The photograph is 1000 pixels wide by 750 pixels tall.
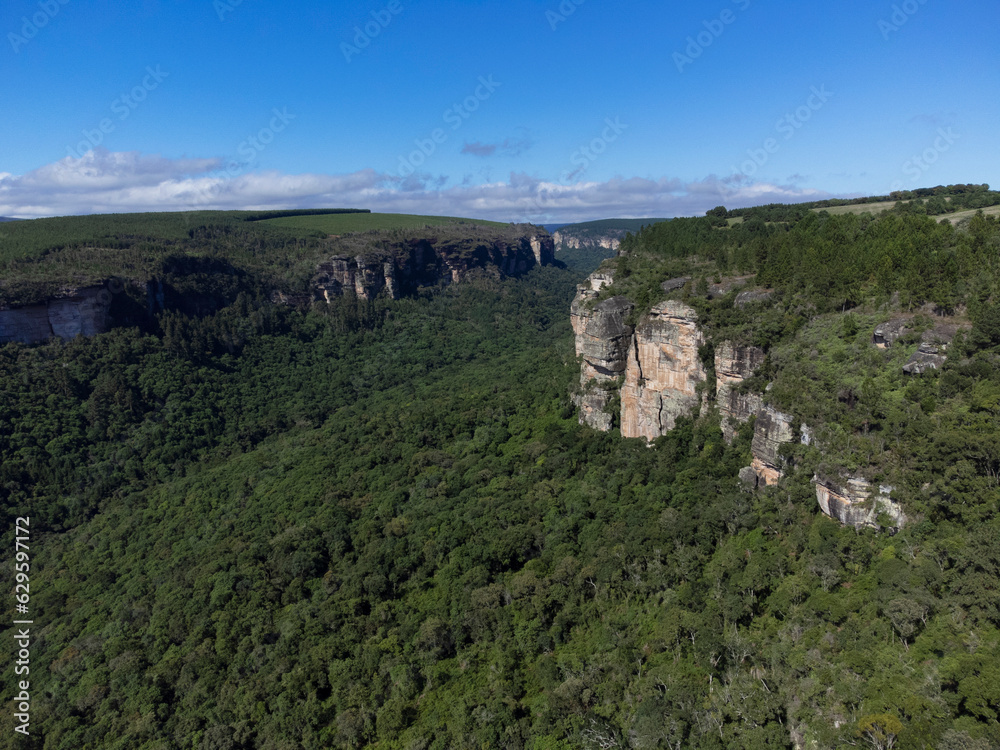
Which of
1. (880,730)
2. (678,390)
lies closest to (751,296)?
(678,390)

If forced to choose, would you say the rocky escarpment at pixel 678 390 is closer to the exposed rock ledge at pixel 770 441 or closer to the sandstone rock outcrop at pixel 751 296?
the exposed rock ledge at pixel 770 441

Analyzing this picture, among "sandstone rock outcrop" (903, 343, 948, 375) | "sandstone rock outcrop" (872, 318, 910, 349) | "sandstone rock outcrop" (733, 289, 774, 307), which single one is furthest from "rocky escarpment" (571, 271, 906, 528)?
"sandstone rock outcrop" (872, 318, 910, 349)

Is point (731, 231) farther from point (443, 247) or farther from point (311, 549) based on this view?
point (443, 247)

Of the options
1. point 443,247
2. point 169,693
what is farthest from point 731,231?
point 443,247

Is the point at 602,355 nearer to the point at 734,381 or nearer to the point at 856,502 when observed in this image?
the point at 734,381

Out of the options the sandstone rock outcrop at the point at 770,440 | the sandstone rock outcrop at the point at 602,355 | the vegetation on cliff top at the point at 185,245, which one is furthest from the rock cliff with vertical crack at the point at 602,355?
the vegetation on cliff top at the point at 185,245
